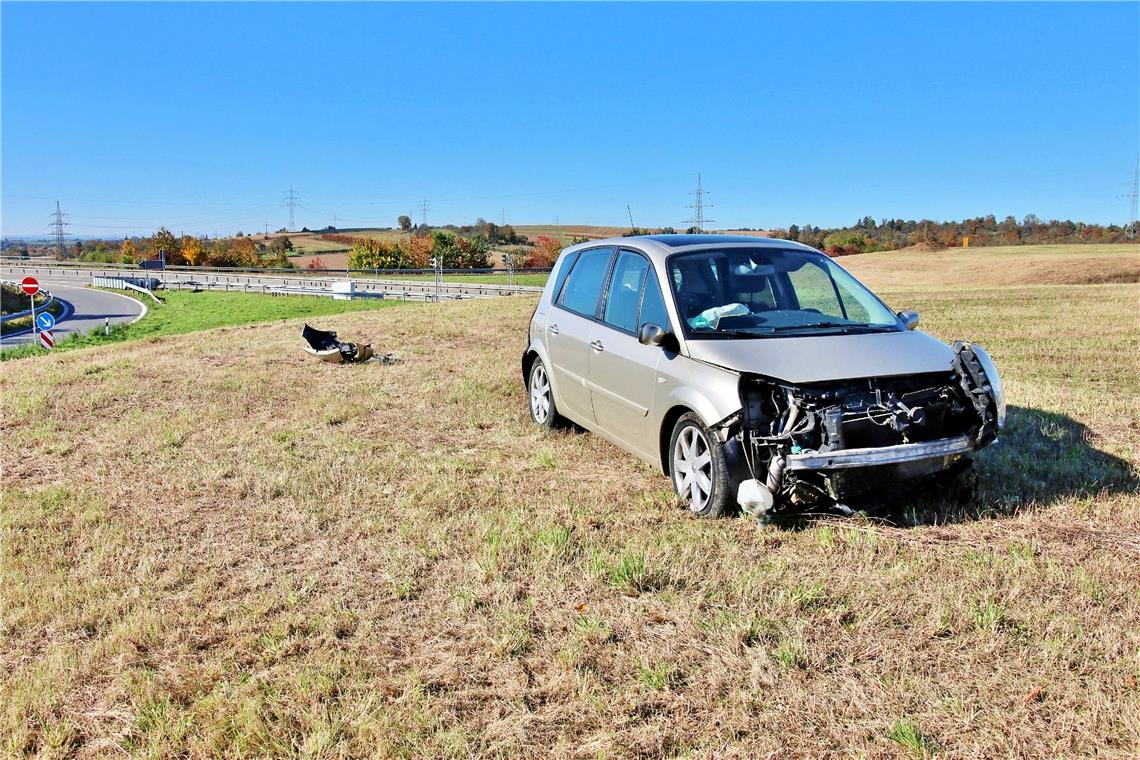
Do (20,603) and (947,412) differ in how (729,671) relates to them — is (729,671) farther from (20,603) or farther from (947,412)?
(20,603)

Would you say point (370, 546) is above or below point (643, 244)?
below

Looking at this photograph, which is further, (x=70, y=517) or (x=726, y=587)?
(x=70, y=517)

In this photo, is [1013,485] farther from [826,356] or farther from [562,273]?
[562,273]

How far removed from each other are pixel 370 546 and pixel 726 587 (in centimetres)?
198

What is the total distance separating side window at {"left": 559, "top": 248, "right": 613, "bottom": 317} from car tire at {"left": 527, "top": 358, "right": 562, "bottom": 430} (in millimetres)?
692

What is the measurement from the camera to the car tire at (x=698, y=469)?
4.59 m

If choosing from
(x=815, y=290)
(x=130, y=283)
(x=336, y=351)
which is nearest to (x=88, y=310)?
(x=130, y=283)

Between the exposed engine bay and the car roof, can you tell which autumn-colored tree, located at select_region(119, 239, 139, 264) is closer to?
the car roof

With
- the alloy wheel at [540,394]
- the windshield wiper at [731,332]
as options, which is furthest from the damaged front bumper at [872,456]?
the alloy wheel at [540,394]

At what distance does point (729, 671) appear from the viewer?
3.16 m

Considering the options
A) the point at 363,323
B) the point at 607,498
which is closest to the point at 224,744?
the point at 607,498

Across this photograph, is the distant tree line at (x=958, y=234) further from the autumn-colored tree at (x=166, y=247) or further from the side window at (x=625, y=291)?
the autumn-colored tree at (x=166, y=247)

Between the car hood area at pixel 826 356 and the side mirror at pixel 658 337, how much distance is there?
0.50 ft

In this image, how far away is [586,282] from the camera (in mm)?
6609
